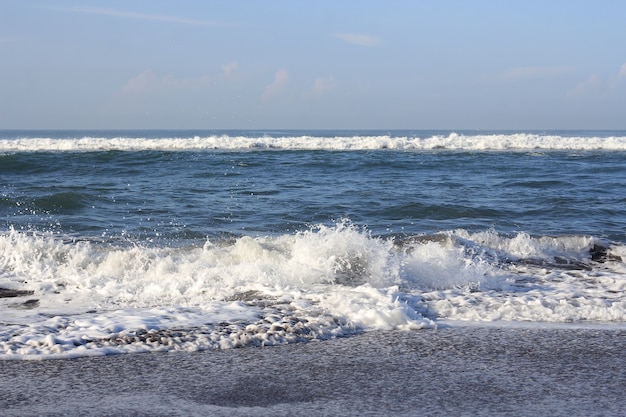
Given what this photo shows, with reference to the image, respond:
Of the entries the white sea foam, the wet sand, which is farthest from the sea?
the wet sand

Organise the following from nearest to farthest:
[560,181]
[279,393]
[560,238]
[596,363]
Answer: [279,393] → [596,363] → [560,238] → [560,181]

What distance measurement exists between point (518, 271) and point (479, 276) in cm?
96

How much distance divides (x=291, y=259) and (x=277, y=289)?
3.51 feet

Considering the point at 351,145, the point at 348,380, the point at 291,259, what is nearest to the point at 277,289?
the point at 291,259

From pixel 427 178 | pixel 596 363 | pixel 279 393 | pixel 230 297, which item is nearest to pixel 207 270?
pixel 230 297

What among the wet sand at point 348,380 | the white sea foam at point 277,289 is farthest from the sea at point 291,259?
Result: the wet sand at point 348,380

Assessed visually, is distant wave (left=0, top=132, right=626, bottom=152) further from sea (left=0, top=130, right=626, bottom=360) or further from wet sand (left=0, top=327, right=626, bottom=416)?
wet sand (left=0, top=327, right=626, bottom=416)

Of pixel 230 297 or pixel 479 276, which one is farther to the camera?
pixel 479 276

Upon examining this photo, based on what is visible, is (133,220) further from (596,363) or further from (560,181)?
(560,181)

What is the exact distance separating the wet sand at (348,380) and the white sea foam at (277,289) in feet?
1.01

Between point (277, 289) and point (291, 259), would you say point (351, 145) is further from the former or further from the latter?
point (277, 289)

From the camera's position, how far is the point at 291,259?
23.8 ft

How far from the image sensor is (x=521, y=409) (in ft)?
11.6

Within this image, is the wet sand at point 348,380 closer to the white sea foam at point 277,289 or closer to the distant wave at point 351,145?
the white sea foam at point 277,289
